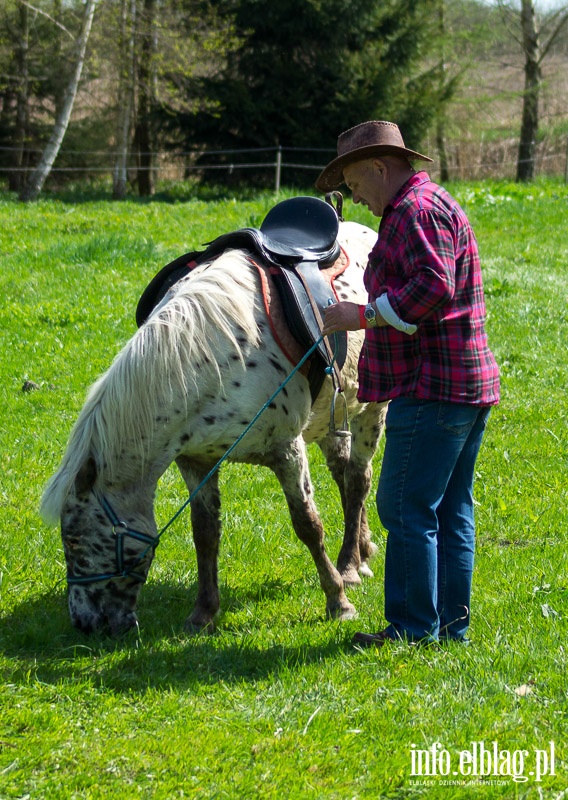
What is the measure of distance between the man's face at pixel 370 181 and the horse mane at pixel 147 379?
76cm

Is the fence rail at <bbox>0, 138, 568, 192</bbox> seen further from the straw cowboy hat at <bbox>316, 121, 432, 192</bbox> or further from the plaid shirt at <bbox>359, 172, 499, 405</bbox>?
the plaid shirt at <bbox>359, 172, 499, 405</bbox>

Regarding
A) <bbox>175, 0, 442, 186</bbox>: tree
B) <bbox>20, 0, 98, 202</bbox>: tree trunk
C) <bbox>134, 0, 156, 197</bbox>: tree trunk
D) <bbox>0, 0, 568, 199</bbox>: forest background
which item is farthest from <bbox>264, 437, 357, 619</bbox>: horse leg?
<bbox>175, 0, 442, 186</bbox>: tree

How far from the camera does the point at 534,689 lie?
10.7 ft

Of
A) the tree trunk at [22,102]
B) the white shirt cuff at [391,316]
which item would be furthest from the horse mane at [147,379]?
the tree trunk at [22,102]

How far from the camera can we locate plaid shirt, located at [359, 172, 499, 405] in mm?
3199

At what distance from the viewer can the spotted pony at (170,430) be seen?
3.66 meters

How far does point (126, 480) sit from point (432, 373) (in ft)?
4.55

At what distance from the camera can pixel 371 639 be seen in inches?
146

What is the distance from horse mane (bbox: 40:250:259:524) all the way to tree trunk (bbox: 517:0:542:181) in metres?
19.6

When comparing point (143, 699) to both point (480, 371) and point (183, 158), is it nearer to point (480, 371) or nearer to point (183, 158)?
point (480, 371)

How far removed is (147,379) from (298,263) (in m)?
1.08

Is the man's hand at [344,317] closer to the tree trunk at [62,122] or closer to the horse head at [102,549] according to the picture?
the horse head at [102,549]

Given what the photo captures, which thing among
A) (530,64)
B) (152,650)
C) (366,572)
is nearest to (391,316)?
(152,650)

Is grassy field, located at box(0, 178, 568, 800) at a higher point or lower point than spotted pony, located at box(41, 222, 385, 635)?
lower
